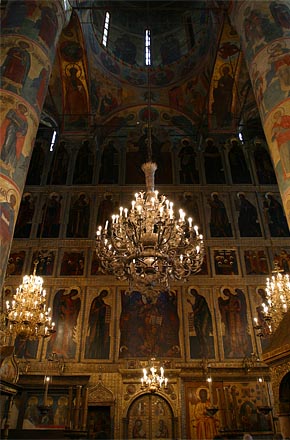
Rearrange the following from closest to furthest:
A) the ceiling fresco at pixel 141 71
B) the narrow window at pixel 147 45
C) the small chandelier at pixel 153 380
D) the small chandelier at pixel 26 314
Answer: the small chandelier at pixel 26 314 < the small chandelier at pixel 153 380 < the ceiling fresco at pixel 141 71 < the narrow window at pixel 147 45

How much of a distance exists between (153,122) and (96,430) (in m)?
11.3

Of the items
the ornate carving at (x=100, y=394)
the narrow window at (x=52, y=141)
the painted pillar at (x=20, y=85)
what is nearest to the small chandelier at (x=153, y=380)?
the ornate carving at (x=100, y=394)

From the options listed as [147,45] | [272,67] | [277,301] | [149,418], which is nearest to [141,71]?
[147,45]

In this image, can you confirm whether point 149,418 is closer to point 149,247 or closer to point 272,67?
point 149,247

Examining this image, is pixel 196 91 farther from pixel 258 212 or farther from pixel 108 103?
pixel 258 212

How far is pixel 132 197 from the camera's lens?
40.8ft

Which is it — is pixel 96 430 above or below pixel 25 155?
below

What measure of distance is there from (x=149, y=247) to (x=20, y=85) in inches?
156

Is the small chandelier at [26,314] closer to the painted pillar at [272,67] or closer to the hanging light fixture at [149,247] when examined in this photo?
the hanging light fixture at [149,247]

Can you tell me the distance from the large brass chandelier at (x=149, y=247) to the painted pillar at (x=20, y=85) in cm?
170

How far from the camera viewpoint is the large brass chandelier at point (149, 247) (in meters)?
5.58

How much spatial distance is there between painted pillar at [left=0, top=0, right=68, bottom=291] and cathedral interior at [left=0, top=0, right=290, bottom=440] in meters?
0.04

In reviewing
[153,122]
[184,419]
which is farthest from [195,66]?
[184,419]

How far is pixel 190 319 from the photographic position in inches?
395
